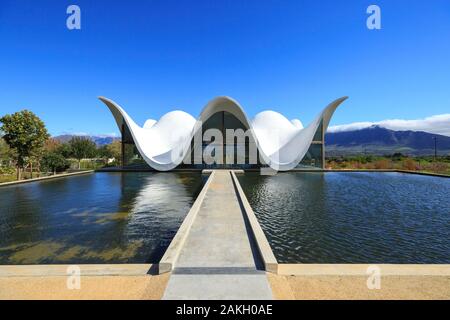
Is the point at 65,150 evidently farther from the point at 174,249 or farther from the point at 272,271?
the point at 272,271

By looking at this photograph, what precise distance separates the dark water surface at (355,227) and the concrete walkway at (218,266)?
0.67 metres

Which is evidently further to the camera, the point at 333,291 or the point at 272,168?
the point at 272,168

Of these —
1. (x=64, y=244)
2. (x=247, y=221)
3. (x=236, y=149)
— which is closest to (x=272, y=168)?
(x=236, y=149)

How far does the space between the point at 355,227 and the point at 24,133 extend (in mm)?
15217

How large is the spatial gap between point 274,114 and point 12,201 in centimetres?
1984

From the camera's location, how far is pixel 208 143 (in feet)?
72.9

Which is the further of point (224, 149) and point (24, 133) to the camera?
point (224, 149)

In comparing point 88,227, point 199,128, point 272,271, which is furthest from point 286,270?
point 199,128

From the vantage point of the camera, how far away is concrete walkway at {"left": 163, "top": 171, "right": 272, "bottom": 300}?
2.45 meters

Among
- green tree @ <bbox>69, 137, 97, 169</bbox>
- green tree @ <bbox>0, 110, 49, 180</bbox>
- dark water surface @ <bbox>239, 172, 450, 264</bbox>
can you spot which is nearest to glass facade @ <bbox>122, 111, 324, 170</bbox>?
green tree @ <bbox>69, 137, 97, 169</bbox>

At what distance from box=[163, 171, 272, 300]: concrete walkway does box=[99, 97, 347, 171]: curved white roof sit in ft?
44.2

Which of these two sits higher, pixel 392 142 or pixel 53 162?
pixel 392 142

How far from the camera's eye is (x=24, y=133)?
12367mm

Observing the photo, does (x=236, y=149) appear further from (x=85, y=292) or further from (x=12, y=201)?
(x=85, y=292)
